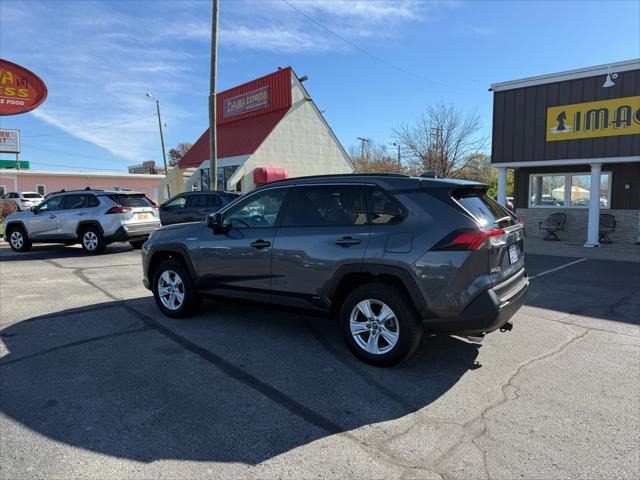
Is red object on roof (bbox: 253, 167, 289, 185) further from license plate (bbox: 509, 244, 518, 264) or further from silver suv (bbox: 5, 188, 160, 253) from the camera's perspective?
license plate (bbox: 509, 244, 518, 264)

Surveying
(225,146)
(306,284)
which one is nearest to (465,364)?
(306,284)

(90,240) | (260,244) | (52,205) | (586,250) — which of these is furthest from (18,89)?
(586,250)

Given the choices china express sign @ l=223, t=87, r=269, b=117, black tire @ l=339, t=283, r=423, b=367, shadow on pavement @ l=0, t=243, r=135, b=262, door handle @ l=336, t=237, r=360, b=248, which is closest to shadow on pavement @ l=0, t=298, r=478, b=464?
black tire @ l=339, t=283, r=423, b=367

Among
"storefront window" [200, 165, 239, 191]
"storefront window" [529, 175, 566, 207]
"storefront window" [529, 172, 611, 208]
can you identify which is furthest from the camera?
"storefront window" [200, 165, 239, 191]

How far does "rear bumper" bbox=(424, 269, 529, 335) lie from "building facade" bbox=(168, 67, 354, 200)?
20094mm

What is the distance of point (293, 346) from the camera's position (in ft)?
15.5

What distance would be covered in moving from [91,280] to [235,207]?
4.52 metres

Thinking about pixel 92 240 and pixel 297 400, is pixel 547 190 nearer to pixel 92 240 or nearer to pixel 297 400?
pixel 92 240

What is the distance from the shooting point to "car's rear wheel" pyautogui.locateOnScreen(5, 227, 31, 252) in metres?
12.3

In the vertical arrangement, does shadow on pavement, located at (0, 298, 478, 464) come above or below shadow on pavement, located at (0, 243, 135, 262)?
below

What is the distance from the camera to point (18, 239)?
12.4 meters

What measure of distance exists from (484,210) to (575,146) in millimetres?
12236

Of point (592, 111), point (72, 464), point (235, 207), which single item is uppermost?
point (592, 111)

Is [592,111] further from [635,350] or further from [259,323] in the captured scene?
[259,323]
